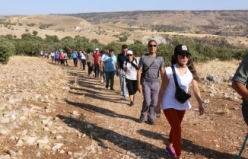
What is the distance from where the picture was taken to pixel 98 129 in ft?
22.2

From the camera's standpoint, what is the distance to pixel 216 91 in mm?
11672

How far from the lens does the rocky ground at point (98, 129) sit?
17.8ft

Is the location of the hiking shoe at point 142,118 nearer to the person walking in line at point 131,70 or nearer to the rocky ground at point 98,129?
the rocky ground at point 98,129

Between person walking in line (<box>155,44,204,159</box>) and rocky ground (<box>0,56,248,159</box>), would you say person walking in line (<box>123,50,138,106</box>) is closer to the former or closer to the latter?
rocky ground (<box>0,56,248,159</box>)

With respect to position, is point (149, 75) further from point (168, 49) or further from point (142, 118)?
point (168, 49)

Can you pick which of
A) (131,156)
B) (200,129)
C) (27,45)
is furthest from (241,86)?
(27,45)

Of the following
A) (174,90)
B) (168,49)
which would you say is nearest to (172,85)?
(174,90)

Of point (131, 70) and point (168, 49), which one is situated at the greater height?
point (131, 70)

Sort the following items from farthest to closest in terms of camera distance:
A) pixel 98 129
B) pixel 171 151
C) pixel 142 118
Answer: pixel 142 118
pixel 98 129
pixel 171 151

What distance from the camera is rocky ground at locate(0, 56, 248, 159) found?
543 centimetres

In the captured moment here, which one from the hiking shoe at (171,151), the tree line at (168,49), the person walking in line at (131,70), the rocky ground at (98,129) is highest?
the person walking in line at (131,70)

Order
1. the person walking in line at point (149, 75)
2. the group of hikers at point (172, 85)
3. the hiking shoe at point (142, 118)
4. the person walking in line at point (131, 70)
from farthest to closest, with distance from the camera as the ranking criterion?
1. the person walking in line at point (131, 70)
2. the hiking shoe at point (142, 118)
3. the person walking in line at point (149, 75)
4. the group of hikers at point (172, 85)

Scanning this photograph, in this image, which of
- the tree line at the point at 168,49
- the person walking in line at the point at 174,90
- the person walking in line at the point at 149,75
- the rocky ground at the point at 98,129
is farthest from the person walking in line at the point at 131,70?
the tree line at the point at 168,49

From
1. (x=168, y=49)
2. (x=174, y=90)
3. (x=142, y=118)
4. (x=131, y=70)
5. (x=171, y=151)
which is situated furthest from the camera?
(x=168, y=49)
